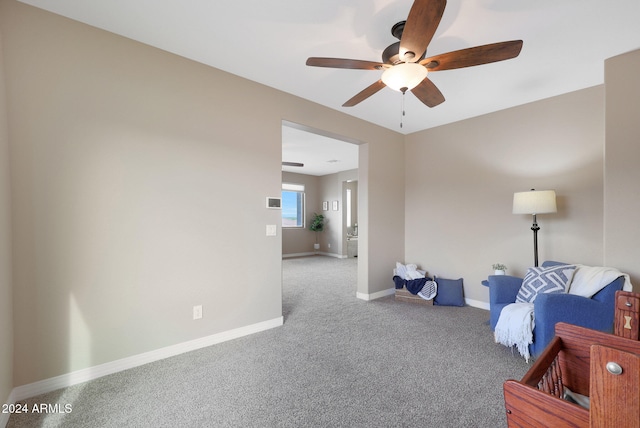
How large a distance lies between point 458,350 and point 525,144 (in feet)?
8.70

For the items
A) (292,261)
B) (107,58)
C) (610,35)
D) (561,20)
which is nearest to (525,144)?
(610,35)

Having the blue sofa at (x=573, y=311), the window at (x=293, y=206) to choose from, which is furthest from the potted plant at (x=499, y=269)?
the window at (x=293, y=206)

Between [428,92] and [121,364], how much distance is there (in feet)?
10.7

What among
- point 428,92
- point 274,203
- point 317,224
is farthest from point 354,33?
point 317,224

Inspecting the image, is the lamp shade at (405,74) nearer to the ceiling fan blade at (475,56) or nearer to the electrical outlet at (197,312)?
the ceiling fan blade at (475,56)

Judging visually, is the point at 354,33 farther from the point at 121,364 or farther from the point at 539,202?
the point at 121,364

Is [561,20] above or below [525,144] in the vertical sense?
above

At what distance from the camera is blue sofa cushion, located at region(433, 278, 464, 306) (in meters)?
3.87

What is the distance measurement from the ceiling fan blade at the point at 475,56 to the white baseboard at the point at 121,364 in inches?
112

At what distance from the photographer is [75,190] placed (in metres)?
2.04

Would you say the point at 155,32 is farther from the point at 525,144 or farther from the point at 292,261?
the point at 292,261

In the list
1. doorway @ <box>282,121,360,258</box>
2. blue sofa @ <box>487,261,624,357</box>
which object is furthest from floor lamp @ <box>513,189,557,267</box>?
doorway @ <box>282,121,360,258</box>

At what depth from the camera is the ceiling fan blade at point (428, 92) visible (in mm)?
2145

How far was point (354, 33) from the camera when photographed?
218 centimetres
